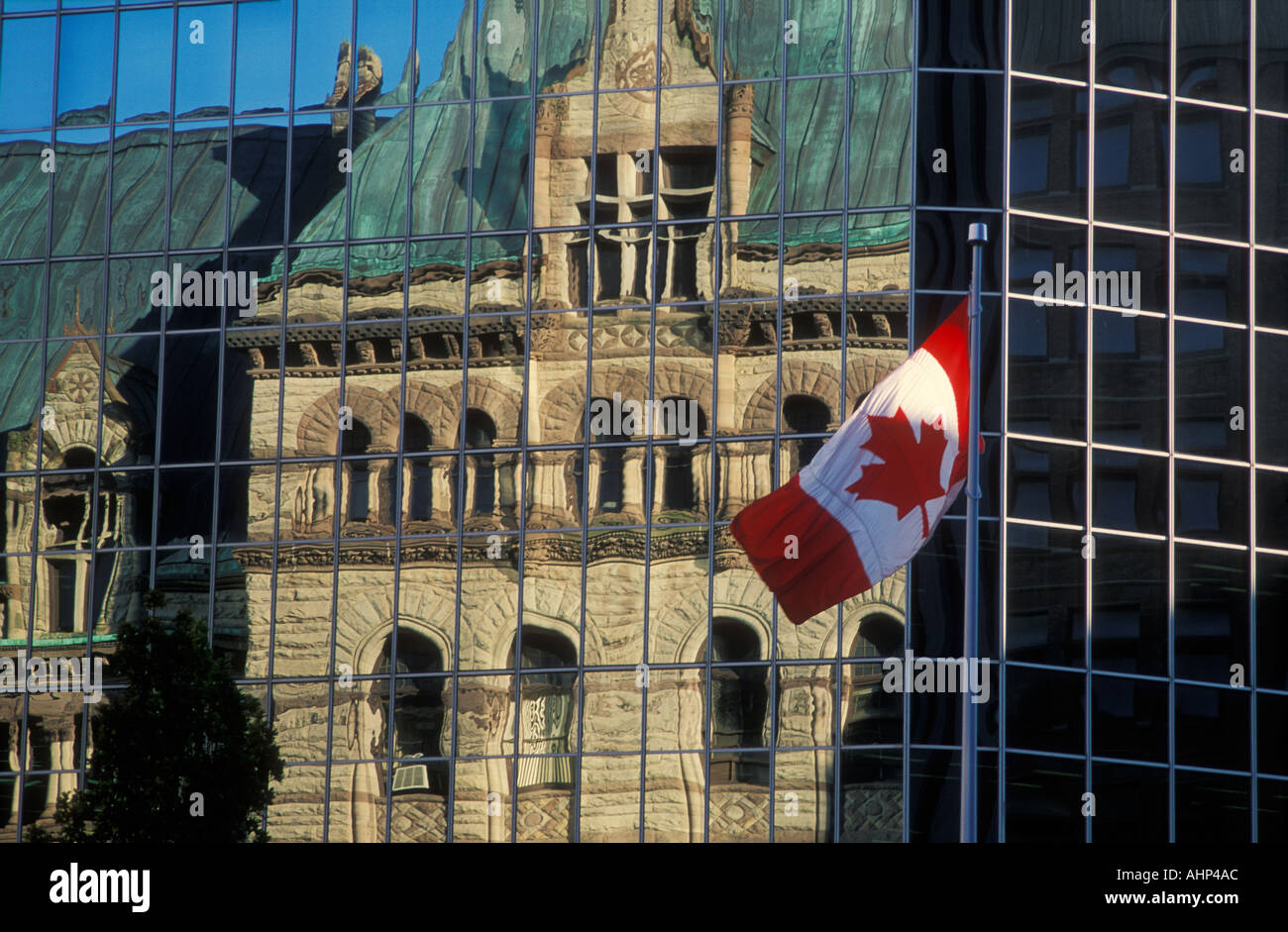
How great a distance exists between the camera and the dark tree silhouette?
95.5ft

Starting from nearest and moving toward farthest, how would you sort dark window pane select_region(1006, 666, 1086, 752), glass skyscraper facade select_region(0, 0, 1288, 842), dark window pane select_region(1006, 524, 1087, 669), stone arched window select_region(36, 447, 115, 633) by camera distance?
dark window pane select_region(1006, 666, 1086, 752) → dark window pane select_region(1006, 524, 1087, 669) → glass skyscraper facade select_region(0, 0, 1288, 842) → stone arched window select_region(36, 447, 115, 633)

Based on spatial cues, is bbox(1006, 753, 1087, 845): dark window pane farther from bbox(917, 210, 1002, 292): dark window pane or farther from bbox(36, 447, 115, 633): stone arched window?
bbox(36, 447, 115, 633): stone arched window

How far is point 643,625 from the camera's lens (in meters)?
35.1

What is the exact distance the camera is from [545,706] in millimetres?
35312

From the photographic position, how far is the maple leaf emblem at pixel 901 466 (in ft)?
78.0

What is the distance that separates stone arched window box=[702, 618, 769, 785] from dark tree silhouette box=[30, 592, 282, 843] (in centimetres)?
781

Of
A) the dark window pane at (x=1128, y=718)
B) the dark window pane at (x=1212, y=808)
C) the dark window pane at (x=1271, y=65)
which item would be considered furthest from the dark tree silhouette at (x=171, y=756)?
the dark window pane at (x=1271, y=65)

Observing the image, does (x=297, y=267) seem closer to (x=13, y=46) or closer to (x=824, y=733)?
(x=13, y=46)

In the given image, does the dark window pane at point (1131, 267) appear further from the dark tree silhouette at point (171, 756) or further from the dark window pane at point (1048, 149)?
the dark tree silhouette at point (171, 756)

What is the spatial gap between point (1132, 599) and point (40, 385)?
69.0 ft

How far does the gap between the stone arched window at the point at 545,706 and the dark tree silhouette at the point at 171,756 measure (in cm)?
571

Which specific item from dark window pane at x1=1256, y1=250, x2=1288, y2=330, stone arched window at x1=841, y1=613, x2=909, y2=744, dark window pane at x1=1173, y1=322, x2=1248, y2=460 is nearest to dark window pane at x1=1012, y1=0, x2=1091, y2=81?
dark window pane at x1=1256, y1=250, x2=1288, y2=330
